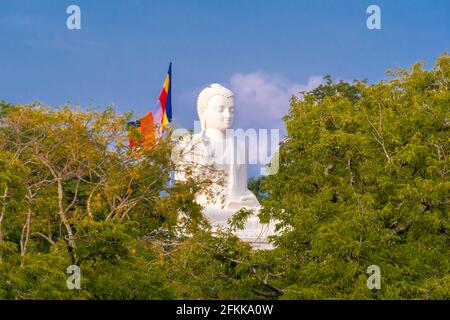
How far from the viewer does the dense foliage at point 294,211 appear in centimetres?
1652

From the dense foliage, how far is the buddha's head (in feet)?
24.4

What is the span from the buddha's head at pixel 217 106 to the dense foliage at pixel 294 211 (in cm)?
744

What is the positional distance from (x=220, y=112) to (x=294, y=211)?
11.2 meters

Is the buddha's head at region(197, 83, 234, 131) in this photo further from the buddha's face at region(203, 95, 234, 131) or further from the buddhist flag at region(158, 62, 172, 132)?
the buddhist flag at region(158, 62, 172, 132)

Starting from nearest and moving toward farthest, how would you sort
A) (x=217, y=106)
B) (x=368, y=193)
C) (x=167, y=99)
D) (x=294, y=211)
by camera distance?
(x=368, y=193) → (x=294, y=211) → (x=217, y=106) → (x=167, y=99)

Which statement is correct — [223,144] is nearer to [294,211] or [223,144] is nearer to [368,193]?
[294,211]

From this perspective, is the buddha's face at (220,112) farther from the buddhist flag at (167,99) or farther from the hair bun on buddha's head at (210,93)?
the buddhist flag at (167,99)

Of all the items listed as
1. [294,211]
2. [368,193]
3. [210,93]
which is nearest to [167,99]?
[210,93]

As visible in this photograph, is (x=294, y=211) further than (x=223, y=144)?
No

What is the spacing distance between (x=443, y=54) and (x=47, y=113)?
28.9 ft

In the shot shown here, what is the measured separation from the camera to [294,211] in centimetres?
1845

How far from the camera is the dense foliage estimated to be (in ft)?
54.2

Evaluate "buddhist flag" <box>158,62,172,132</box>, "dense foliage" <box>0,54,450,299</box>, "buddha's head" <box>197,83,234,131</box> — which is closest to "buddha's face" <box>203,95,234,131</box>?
"buddha's head" <box>197,83,234,131</box>
